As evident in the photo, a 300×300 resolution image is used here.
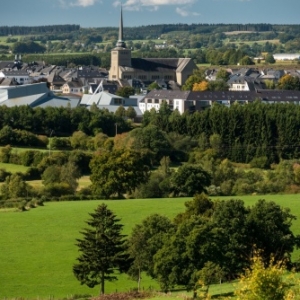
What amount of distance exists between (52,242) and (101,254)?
5.32 meters

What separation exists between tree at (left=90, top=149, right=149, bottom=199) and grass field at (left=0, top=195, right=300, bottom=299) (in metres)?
1.74

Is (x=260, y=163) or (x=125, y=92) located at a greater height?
(x=125, y=92)

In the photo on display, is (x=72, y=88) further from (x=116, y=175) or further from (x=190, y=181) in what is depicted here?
(x=190, y=181)

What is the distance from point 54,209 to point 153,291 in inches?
421

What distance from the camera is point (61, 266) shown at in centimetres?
2278

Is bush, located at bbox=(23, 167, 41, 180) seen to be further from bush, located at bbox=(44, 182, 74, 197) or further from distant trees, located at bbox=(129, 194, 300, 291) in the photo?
distant trees, located at bbox=(129, 194, 300, 291)

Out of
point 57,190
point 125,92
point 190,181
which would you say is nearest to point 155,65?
point 125,92

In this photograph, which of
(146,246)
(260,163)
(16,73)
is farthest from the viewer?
(16,73)

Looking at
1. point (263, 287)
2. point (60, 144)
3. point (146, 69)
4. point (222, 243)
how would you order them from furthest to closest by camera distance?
point (146, 69), point (60, 144), point (222, 243), point (263, 287)

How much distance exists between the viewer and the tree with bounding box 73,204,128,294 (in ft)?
66.2

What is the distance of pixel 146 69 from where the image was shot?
278 ft

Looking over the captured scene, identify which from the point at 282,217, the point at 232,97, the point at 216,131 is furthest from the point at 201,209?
the point at 232,97

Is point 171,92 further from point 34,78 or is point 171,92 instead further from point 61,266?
point 61,266

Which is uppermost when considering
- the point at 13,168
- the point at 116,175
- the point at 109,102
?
the point at 109,102
